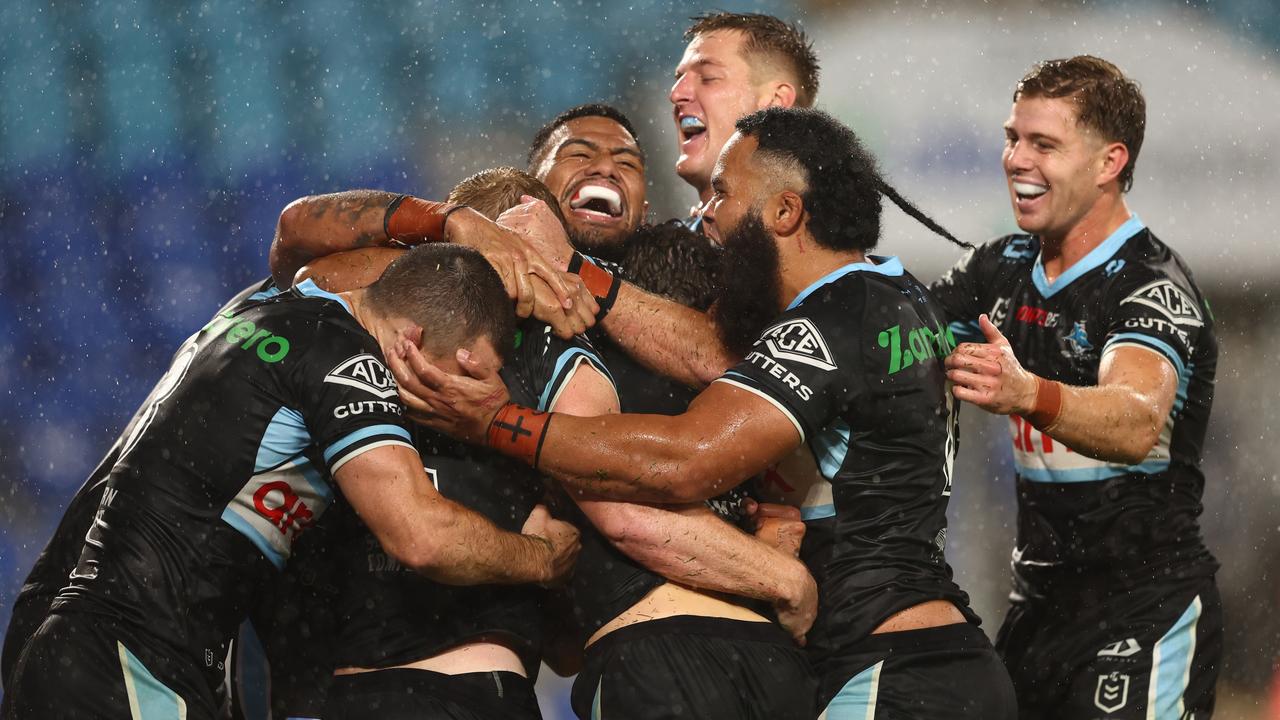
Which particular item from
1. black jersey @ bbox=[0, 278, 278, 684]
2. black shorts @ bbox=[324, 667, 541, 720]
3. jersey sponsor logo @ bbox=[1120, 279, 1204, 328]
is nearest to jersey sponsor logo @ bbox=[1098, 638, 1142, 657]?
jersey sponsor logo @ bbox=[1120, 279, 1204, 328]

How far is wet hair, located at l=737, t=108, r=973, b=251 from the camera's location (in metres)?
3.91

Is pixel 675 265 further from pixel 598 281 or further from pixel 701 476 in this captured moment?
pixel 701 476

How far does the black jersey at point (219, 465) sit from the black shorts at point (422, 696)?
407 mm

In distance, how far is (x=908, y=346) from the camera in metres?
3.70

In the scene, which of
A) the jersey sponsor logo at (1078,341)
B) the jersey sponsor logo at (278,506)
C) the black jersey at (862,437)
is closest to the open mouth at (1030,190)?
the jersey sponsor logo at (1078,341)

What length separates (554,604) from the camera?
13.1 ft

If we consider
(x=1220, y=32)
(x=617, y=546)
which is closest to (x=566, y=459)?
(x=617, y=546)

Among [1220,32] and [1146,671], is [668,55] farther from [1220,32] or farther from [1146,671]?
[1146,671]

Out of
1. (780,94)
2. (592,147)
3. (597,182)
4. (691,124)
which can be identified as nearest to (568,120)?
(592,147)

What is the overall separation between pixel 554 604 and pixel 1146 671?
227 centimetres

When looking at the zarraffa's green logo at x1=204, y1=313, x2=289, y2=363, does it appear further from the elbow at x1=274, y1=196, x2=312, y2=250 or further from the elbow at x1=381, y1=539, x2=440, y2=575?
the elbow at x1=274, y1=196, x2=312, y2=250

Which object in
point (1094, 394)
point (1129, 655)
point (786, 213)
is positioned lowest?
point (1129, 655)

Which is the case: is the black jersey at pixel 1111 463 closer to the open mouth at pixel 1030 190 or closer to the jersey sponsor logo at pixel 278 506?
the open mouth at pixel 1030 190

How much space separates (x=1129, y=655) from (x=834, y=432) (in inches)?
68.3
